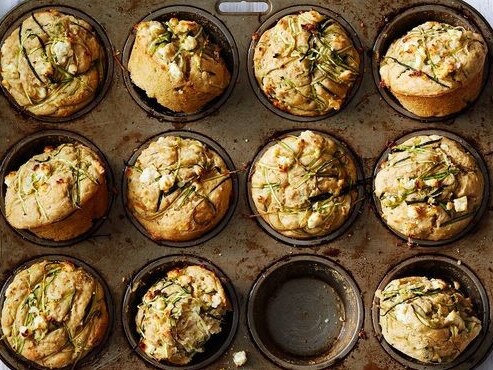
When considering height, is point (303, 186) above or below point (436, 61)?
below

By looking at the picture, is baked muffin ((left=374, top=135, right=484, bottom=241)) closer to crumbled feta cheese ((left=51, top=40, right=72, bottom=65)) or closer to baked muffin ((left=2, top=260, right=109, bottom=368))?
baked muffin ((left=2, top=260, right=109, bottom=368))

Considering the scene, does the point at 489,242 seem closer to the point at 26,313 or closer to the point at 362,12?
the point at 362,12

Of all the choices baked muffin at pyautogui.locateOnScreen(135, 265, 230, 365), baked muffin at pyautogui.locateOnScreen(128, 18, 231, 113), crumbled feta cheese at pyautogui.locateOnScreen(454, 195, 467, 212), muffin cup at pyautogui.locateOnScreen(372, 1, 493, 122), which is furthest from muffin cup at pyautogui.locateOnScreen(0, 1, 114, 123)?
crumbled feta cheese at pyautogui.locateOnScreen(454, 195, 467, 212)

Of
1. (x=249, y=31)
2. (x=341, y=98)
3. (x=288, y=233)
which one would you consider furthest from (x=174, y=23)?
(x=288, y=233)

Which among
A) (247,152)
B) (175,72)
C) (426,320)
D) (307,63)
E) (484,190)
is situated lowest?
(426,320)

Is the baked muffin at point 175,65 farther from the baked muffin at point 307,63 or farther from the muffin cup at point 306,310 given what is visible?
the muffin cup at point 306,310

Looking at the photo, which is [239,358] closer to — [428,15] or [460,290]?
[460,290]

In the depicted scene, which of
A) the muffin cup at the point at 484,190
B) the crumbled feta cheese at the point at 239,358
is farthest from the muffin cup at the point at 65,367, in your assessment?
the muffin cup at the point at 484,190

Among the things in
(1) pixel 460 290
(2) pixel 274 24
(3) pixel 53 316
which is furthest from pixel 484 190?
(3) pixel 53 316
